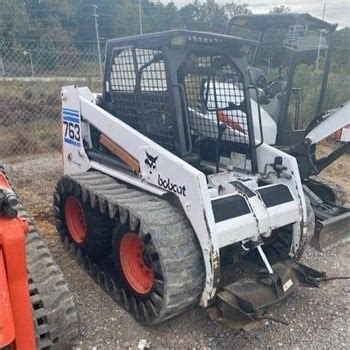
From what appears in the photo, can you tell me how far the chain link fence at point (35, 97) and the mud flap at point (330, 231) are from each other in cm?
596

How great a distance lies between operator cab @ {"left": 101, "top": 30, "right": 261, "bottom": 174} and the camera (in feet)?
11.3

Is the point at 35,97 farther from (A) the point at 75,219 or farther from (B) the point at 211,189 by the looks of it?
(B) the point at 211,189

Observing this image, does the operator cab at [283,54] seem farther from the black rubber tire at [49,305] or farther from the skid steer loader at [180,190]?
the black rubber tire at [49,305]

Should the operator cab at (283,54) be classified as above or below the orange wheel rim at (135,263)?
above

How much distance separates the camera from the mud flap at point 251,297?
9.82 ft

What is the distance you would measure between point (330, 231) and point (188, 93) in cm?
177

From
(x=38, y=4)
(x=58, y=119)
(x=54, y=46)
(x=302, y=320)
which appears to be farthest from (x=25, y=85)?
(x=38, y=4)

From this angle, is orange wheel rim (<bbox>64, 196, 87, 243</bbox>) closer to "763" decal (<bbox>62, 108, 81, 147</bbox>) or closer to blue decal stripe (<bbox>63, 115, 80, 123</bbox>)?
"763" decal (<bbox>62, 108, 81, 147</bbox>)

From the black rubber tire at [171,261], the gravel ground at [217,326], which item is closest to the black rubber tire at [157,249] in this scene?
the black rubber tire at [171,261]

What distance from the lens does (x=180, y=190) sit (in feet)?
10.2

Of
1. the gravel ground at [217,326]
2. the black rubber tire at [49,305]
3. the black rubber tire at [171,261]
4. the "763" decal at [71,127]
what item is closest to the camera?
the black rubber tire at [49,305]

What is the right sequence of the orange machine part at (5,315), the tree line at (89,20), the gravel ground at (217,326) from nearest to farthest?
the orange machine part at (5,315) → the gravel ground at (217,326) → the tree line at (89,20)

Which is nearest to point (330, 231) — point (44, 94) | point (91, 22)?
point (44, 94)

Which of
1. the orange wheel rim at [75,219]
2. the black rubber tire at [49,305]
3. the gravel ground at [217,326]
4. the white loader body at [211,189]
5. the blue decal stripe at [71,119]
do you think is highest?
the blue decal stripe at [71,119]
